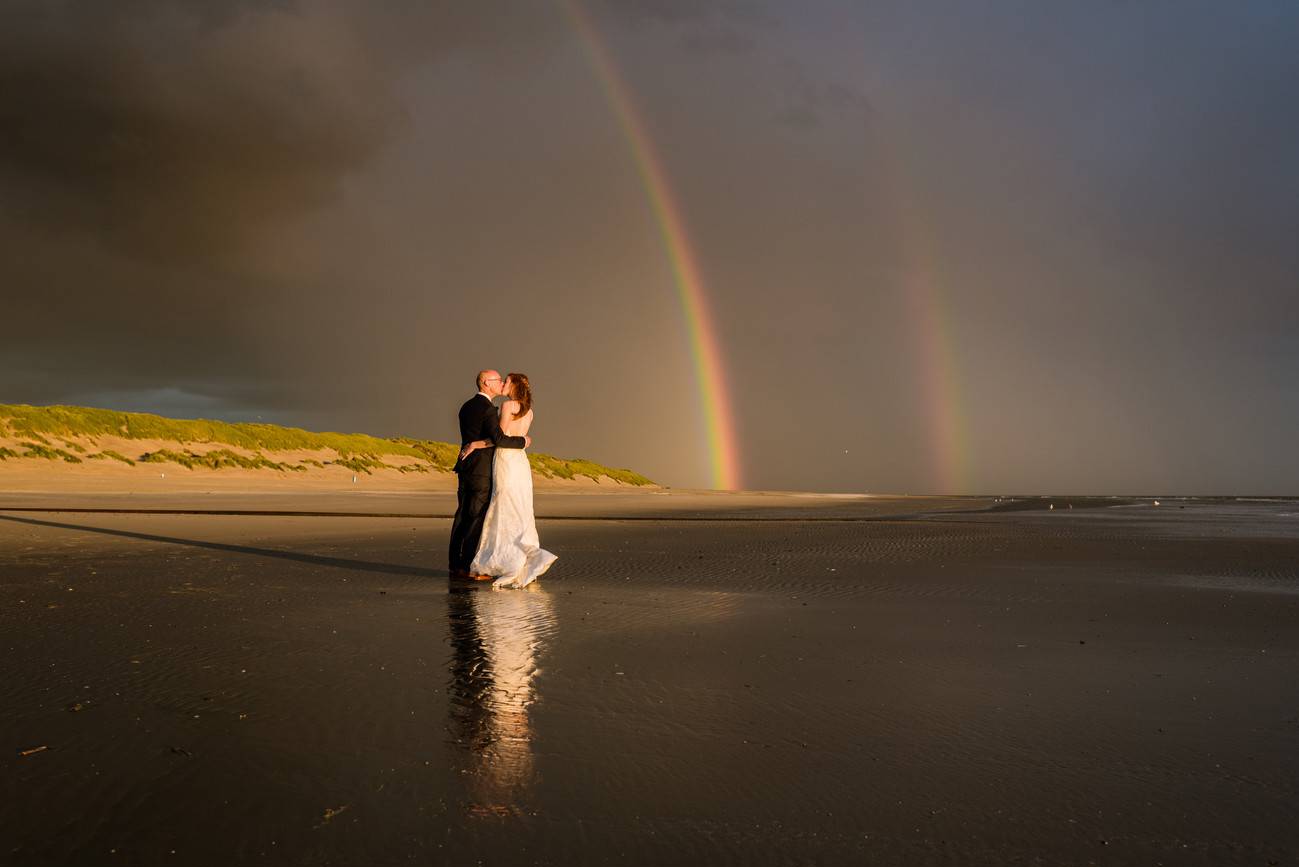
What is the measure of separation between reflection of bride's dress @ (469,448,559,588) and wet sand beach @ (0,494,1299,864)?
0.64 m

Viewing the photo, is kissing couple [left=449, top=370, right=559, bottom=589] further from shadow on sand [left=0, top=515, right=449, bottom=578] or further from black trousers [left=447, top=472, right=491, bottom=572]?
shadow on sand [left=0, top=515, right=449, bottom=578]

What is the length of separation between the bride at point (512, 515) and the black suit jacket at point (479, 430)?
3.3 inches

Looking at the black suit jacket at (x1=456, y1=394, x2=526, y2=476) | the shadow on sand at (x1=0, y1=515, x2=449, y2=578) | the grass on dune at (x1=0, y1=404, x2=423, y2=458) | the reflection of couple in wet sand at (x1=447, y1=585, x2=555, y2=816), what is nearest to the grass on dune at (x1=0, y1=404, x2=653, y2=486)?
the grass on dune at (x1=0, y1=404, x2=423, y2=458)

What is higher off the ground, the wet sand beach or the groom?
the groom

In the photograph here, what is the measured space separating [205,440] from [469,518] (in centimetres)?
5043

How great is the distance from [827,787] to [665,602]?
5.18m

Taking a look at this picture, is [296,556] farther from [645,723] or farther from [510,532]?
[645,723]

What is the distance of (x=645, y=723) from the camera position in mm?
4250

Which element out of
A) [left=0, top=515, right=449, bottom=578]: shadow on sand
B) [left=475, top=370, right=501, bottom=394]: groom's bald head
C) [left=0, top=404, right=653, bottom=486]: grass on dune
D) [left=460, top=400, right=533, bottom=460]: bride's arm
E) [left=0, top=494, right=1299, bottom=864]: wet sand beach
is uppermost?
[left=0, top=404, right=653, bottom=486]: grass on dune

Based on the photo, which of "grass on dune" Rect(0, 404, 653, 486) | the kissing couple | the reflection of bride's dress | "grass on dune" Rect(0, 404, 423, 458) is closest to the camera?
the reflection of bride's dress

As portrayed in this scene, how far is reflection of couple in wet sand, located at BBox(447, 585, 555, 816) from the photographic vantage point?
11.0 ft

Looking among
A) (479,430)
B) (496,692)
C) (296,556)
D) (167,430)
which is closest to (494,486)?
(479,430)

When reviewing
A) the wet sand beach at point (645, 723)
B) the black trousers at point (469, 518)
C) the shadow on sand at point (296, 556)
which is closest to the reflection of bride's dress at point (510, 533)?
the black trousers at point (469, 518)

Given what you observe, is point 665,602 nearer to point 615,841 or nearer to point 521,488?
point 521,488
